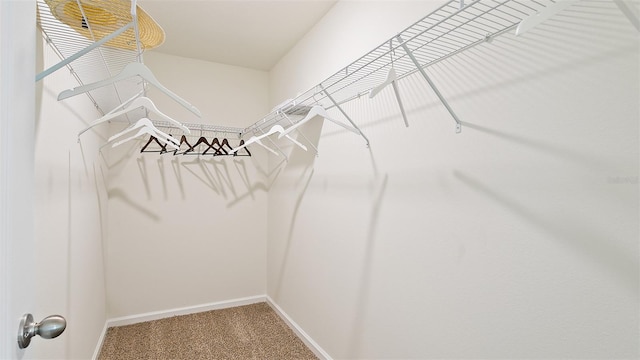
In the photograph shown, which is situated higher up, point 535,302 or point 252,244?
point 535,302

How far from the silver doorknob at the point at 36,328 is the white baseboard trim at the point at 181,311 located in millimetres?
2691

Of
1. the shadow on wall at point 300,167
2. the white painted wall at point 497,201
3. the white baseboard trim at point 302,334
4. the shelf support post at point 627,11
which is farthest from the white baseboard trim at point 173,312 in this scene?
the shelf support post at point 627,11

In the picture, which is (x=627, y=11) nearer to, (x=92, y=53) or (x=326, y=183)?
(x=326, y=183)

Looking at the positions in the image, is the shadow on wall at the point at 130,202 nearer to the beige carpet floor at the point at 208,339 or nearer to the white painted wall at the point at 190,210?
the white painted wall at the point at 190,210

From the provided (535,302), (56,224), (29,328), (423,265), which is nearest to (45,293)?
(56,224)

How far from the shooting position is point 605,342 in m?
0.88

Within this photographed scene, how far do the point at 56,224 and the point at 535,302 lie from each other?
6.63 ft

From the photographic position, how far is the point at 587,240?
92 cm

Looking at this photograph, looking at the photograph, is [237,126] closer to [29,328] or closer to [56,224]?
[56,224]

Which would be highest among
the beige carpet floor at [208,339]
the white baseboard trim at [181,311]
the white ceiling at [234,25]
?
the white ceiling at [234,25]

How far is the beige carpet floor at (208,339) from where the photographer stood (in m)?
2.45

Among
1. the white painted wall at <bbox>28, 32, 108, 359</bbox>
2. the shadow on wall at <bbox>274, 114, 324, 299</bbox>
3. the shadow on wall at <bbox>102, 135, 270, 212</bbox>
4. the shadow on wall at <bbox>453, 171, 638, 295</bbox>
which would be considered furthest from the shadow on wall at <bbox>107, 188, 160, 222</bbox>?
the shadow on wall at <bbox>453, 171, 638, 295</bbox>

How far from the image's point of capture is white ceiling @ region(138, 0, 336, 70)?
2.29 meters

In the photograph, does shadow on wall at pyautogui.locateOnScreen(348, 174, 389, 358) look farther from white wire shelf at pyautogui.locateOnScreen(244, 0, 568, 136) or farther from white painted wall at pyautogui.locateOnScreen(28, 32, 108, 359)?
white painted wall at pyautogui.locateOnScreen(28, 32, 108, 359)
